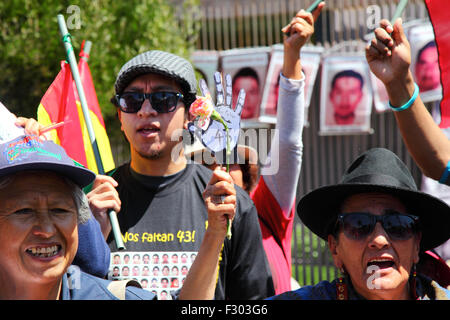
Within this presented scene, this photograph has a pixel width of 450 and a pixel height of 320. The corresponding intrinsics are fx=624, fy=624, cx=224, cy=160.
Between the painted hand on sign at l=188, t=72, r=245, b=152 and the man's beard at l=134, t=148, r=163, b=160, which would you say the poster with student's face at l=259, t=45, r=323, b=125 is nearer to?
the man's beard at l=134, t=148, r=163, b=160

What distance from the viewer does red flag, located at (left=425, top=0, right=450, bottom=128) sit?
2.89 m

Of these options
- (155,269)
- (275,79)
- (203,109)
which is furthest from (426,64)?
(203,109)

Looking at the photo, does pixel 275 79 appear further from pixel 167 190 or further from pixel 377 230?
pixel 377 230

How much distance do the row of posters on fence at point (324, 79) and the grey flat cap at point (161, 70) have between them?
517 cm

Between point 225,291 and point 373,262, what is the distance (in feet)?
2.16

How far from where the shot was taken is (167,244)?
2486 mm

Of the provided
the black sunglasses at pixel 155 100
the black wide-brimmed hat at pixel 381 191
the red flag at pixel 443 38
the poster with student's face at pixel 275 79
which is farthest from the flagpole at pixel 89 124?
the poster with student's face at pixel 275 79

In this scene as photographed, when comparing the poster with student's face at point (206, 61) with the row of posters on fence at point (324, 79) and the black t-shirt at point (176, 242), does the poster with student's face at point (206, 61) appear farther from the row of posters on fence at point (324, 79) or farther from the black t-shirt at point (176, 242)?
the black t-shirt at point (176, 242)

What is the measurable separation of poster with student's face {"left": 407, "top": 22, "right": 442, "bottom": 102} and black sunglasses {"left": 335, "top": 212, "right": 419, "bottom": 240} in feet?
17.3

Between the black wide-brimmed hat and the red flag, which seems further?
the red flag

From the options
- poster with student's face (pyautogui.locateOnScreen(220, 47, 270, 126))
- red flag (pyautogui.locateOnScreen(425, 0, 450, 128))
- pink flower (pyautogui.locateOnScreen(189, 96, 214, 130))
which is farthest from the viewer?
poster with student's face (pyautogui.locateOnScreen(220, 47, 270, 126))

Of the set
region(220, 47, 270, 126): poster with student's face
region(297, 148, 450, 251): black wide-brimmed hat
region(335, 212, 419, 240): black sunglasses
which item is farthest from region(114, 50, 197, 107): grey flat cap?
region(220, 47, 270, 126): poster with student's face
